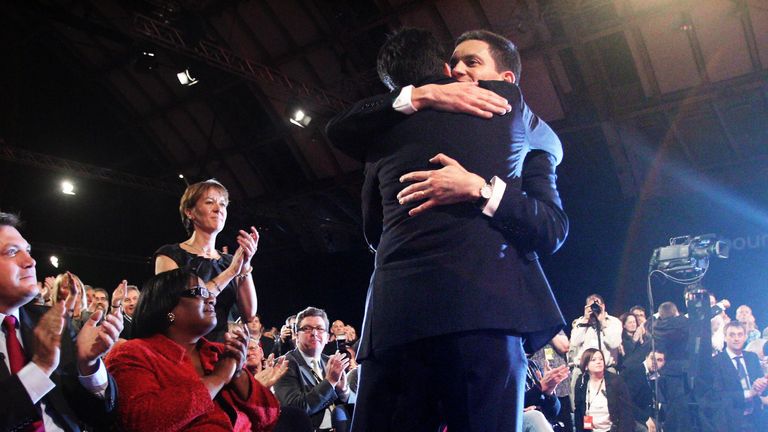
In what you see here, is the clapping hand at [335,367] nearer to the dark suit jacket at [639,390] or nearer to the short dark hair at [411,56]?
the short dark hair at [411,56]

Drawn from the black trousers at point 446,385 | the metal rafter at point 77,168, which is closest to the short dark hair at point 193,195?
the black trousers at point 446,385

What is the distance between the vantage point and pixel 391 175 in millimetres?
1413

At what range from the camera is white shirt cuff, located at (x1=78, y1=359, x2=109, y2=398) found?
202cm

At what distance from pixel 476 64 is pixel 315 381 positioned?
3321 mm

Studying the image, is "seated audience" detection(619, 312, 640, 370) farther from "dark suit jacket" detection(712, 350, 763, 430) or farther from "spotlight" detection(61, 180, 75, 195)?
"spotlight" detection(61, 180, 75, 195)

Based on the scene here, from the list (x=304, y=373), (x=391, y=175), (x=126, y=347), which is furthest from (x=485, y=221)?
(x=304, y=373)

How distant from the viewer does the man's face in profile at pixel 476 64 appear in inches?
64.2

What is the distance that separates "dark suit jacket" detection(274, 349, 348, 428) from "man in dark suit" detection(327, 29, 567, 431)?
105 inches

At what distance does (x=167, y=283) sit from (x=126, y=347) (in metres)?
0.31

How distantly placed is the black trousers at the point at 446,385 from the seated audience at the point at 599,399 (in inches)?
200

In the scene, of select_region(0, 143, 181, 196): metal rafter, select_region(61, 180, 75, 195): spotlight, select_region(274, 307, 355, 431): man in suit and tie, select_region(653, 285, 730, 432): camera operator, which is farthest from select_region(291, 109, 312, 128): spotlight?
select_region(653, 285, 730, 432): camera operator

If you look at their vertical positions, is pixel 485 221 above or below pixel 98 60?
below

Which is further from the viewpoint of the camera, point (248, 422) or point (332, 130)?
point (248, 422)

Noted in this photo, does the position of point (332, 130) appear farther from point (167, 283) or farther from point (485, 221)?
point (167, 283)
